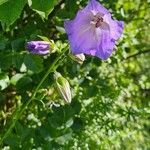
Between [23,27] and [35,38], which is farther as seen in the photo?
[23,27]

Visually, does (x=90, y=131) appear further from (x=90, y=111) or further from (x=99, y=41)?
(x=99, y=41)

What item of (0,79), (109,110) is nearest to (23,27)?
(0,79)

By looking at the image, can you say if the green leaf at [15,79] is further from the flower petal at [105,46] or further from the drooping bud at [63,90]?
the flower petal at [105,46]

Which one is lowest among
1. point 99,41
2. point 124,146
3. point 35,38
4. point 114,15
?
point 124,146

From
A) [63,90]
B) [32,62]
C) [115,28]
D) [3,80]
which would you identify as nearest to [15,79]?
[3,80]

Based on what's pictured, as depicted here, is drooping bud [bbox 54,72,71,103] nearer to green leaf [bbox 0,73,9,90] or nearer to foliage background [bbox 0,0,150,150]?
foliage background [bbox 0,0,150,150]

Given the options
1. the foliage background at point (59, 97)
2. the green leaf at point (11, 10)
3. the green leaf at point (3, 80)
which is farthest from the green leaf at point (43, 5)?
the green leaf at point (3, 80)

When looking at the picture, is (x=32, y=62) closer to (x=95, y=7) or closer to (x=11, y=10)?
(x=95, y=7)
